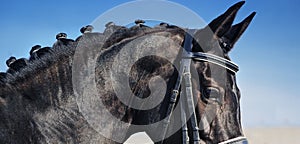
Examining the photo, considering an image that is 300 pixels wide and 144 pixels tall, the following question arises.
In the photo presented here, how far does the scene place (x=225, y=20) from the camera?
3.65 m

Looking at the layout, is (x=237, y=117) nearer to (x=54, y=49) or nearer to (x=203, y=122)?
(x=203, y=122)

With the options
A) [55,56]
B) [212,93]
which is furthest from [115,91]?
[212,93]

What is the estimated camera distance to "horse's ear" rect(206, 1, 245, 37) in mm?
3619

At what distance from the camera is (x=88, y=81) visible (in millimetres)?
3400

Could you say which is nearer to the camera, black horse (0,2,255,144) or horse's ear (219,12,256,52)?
black horse (0,2,255,144)

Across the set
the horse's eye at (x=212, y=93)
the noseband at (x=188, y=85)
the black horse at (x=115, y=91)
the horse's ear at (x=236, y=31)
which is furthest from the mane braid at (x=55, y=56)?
the horse's ear at (x=236, y=31)

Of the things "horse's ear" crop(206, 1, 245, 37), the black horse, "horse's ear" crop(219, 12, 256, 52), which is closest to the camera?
the black horse

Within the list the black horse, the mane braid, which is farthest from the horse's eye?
the mane braid

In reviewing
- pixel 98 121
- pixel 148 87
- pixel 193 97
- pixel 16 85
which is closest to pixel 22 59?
pixel 16 85

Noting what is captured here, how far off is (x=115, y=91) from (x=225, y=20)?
1180mm

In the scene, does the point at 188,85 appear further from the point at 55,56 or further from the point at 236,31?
the point at 55,56

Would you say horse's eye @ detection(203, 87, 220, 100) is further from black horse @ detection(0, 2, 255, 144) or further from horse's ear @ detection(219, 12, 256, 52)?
horse's ear @ detection(219, 12, 256, 52)

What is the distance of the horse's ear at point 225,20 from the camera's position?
11.9ft

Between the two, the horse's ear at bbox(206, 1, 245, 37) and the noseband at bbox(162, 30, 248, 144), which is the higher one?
the horse's ear at bbox(206, 1, 245, 37)
